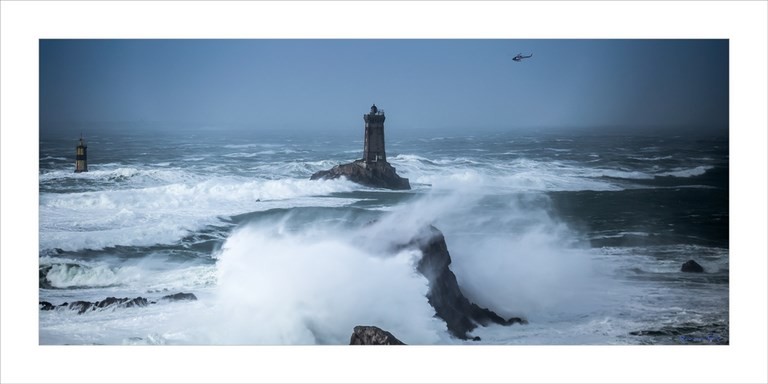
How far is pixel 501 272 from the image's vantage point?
9.48 meters

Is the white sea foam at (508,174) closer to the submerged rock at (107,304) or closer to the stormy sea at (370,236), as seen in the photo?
the stormy sea at (370,236)

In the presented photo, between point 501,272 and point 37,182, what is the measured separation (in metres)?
4.66

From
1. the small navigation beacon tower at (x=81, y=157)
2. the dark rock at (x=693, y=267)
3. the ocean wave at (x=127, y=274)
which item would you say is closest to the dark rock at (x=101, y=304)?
the ocean wave at (x=127, y=274)

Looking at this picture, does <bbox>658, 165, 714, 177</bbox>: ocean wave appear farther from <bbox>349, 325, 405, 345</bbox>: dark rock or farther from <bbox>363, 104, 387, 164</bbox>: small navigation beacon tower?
<bbox>349, 325, 405, 345</bbox>: dark rock

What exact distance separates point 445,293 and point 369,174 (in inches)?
61.6

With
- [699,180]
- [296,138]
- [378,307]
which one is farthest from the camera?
[296,138]

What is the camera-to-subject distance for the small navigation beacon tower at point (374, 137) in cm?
973

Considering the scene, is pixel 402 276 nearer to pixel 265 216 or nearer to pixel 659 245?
pixel 265 216

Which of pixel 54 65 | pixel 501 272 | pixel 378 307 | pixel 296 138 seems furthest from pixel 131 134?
pixel 501 272

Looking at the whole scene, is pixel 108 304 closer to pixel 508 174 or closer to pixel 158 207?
pixel 158 207

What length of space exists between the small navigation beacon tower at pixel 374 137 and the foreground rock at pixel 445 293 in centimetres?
105

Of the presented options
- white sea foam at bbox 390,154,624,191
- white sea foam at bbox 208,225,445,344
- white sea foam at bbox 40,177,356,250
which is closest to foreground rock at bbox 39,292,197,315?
Answer: white sea foam at bbox 208,225,445,344

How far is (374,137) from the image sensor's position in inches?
385

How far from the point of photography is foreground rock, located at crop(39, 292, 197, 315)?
8.71m
